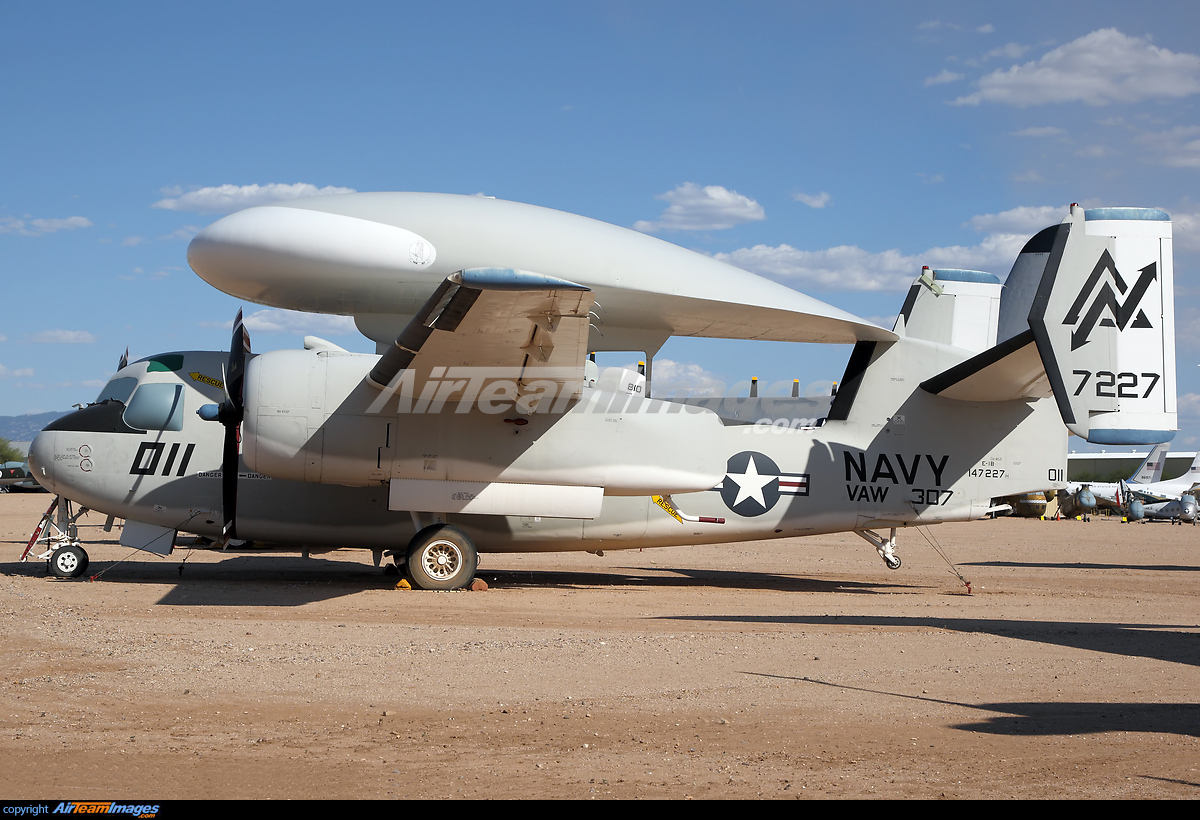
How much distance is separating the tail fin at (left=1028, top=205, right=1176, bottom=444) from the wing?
18.1ft

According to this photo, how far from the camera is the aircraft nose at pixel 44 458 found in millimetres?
12852

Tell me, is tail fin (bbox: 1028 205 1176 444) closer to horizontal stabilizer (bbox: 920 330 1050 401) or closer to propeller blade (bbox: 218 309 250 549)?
horizontal stabilizer (bbox: 920 330 1050 401)

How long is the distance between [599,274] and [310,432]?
4.21 m

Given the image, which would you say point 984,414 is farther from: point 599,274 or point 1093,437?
point 599,274

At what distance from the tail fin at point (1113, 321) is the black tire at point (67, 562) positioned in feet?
42.7

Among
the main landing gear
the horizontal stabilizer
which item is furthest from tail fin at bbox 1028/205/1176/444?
the main landing gear

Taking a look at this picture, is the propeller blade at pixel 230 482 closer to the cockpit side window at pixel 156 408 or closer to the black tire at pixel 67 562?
the cockpit side window at pixel 156 408

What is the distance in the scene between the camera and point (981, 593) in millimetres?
13758

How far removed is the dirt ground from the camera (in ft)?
14.2

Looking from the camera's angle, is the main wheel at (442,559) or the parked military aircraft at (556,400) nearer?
the parked military aircraft at (556,400)

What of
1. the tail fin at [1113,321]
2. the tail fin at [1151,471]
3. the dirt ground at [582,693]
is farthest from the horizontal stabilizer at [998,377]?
the tail fin at [1151,471]

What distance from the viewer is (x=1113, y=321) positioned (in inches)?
414
